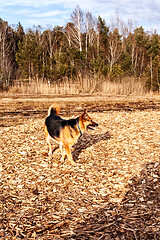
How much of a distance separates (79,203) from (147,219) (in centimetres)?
126

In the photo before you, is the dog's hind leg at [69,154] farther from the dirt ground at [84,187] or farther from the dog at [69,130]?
the dirt ground at [84,187]

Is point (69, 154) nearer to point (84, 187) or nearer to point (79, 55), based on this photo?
point (84, 187)

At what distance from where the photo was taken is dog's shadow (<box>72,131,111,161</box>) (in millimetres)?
7044

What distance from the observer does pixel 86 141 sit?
311 inches

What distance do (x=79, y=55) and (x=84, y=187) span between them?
30138mm

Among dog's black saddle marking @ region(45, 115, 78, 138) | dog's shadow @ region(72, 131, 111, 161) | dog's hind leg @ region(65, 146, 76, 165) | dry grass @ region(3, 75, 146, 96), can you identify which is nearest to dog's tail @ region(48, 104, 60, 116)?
dog's black saddle marking @ region(45, 115, 78, 138)

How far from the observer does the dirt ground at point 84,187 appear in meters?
3.61

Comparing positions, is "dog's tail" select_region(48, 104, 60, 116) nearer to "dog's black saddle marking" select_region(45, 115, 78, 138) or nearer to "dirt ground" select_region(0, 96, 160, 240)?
"dog's black saddle marking" select_region(45, 115, 78, 138)

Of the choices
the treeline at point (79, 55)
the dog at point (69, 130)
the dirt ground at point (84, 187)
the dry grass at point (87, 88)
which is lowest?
the dirt ground at point (84, 187)

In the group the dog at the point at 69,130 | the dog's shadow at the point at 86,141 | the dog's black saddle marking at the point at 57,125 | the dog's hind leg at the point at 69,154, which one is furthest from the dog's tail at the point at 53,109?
the dog's hind leg at the point at 69,154

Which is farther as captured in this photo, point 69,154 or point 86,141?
point 86,141

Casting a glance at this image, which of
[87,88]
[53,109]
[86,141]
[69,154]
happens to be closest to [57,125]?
[69,154]

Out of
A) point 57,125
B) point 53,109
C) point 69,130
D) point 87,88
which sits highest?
point 87,88

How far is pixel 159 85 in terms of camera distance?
2630 centimetres
